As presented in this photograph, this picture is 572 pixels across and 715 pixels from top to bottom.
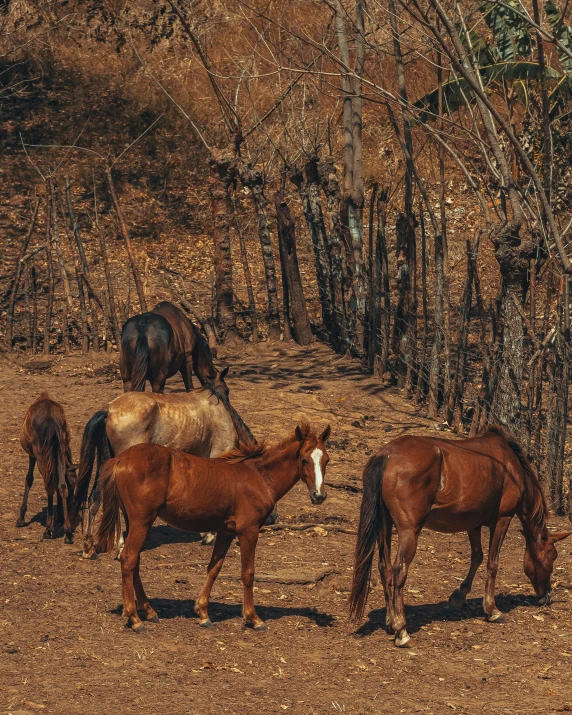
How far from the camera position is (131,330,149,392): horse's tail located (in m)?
11.6

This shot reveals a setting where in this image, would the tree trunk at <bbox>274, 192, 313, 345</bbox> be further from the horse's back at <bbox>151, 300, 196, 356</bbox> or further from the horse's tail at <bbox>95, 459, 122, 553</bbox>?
the horse's tail at <bbox>95, 459, 122, 553</bbox>

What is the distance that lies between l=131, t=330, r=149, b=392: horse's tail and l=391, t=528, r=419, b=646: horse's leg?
4875mm

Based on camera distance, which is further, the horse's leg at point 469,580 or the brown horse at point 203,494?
the horse's leg at point 469,580

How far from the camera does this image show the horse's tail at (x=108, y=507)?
7.47 meters

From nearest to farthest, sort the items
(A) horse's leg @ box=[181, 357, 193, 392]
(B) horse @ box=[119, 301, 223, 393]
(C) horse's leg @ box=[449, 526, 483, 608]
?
(C) horse's leg @ box=[449, 526, 483, 608]
(B) horse @ box=[119, 301, 223, 393]
(A) horse's leg @ box=[181, 357, 193, 392]

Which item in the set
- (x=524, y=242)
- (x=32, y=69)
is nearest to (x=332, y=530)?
(x=524, y=242)

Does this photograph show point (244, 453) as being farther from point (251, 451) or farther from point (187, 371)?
point (187, 371)

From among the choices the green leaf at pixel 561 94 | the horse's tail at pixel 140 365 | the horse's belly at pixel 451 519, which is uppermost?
the green leaf at pixel 561 94

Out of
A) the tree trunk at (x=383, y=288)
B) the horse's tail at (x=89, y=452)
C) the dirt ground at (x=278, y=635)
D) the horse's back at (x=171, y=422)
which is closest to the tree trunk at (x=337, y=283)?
the tree trunk at (x=383, y=288)

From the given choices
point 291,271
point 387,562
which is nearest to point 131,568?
point 387,562

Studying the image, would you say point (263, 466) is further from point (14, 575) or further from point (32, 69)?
point (32, 69)

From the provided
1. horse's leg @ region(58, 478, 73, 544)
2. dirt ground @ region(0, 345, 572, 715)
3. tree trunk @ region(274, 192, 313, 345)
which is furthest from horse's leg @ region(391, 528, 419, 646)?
tree trunk @ region(274, 192, 313, 345)

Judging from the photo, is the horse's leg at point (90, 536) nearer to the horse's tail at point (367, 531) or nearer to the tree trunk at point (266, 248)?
the horse's tail at point (367, 531)

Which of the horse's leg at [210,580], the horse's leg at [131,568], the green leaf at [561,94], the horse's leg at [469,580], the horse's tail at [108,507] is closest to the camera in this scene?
the horse's leg at [131,568]
